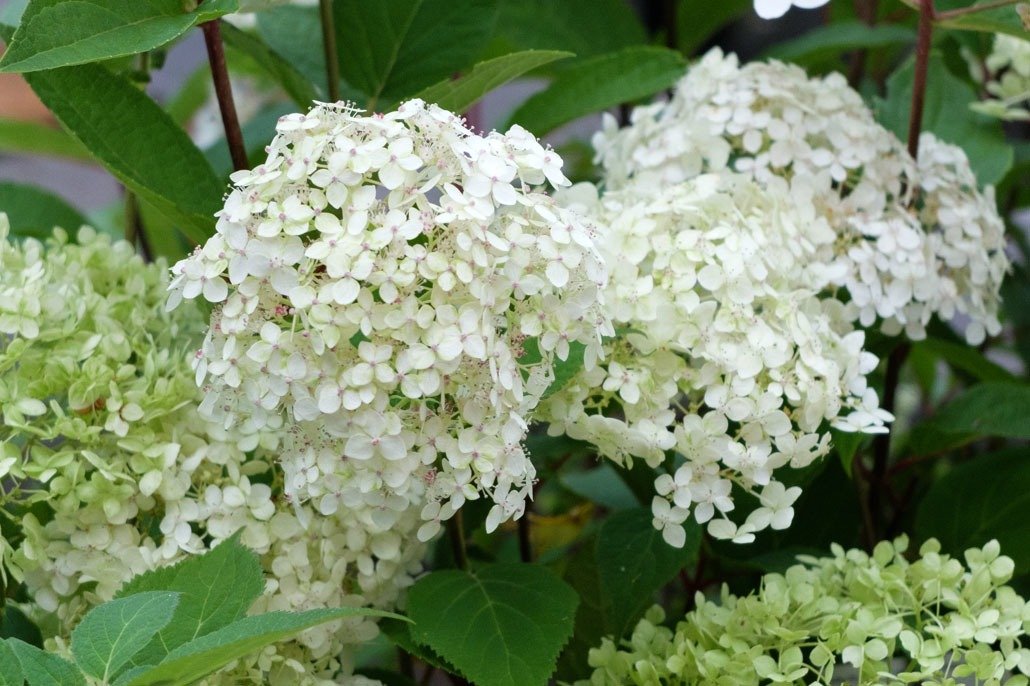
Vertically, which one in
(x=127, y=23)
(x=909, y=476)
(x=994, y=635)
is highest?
(x=127, y=23)

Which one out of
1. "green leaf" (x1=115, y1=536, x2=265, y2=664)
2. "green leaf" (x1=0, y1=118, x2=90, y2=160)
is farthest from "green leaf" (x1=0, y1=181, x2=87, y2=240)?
"green leaf" (x1=115, y1=536, x2=265, y2=664)

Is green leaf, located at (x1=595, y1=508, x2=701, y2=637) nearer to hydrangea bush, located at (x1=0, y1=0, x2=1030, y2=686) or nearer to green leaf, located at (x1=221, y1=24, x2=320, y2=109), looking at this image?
hydrangea bush, located at (x1=0, y1=0, x2=1030, y2=686)

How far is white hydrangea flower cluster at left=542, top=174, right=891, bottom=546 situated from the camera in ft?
2.05

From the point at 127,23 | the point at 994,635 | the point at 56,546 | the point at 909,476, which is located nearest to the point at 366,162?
the point at 127,23

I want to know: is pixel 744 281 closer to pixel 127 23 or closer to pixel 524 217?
pixel 524 217

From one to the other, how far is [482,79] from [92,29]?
213 millimetres

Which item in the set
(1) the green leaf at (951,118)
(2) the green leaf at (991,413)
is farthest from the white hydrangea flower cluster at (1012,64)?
(2) the green leaf at (991,413)

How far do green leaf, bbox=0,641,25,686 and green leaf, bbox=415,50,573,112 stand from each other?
35 cm

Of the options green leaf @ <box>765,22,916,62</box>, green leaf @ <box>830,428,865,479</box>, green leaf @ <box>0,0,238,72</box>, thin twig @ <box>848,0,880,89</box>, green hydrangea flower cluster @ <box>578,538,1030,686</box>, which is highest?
green leaf @ <box>0,0,238,72</box>

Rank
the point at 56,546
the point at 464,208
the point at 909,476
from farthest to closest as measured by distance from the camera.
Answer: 1. the point at 909,476
2. the point at 56,546
3. the point at 464,208

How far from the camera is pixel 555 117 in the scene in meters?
0.85

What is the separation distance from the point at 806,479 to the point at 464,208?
1.02 feet

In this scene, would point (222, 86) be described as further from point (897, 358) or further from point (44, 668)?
point (897, 358)

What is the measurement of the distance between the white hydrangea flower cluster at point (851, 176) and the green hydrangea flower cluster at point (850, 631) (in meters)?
0.17
